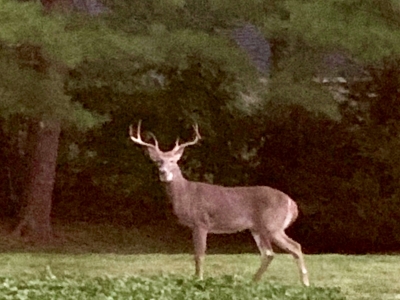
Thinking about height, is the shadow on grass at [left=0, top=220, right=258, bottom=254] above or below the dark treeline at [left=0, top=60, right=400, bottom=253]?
below

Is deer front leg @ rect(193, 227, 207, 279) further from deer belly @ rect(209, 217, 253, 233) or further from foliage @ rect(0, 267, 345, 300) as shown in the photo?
foliage @ rect(0, 267, 345, 300)

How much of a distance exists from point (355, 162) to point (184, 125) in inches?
74.2

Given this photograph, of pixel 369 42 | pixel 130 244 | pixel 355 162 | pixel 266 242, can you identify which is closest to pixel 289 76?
pixel 369 42

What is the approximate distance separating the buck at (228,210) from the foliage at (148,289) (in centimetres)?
Answer: 39

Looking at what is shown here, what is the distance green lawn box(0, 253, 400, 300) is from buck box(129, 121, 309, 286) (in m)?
0.26

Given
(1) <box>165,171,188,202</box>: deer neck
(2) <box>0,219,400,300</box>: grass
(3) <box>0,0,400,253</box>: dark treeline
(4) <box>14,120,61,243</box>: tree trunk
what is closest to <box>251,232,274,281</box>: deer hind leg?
(2) <box>0,219,400,300</box>: grass

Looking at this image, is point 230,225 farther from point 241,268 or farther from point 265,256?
point 241,268

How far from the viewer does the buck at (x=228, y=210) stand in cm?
662

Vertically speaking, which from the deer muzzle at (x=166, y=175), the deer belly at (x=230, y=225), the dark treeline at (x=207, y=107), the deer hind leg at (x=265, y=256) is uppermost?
the dark treeline at (x=207, y=107)

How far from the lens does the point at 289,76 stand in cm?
735

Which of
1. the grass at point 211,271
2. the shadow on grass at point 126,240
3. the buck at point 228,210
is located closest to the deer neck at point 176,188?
the buck at point 228,210

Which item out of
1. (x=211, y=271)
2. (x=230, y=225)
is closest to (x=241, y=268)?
(x=211, y=271)

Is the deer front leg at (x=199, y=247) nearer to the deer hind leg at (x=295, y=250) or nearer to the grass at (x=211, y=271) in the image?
the grass at (x=211, y=271)

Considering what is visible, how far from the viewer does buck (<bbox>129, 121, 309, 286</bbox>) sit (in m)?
6.62
